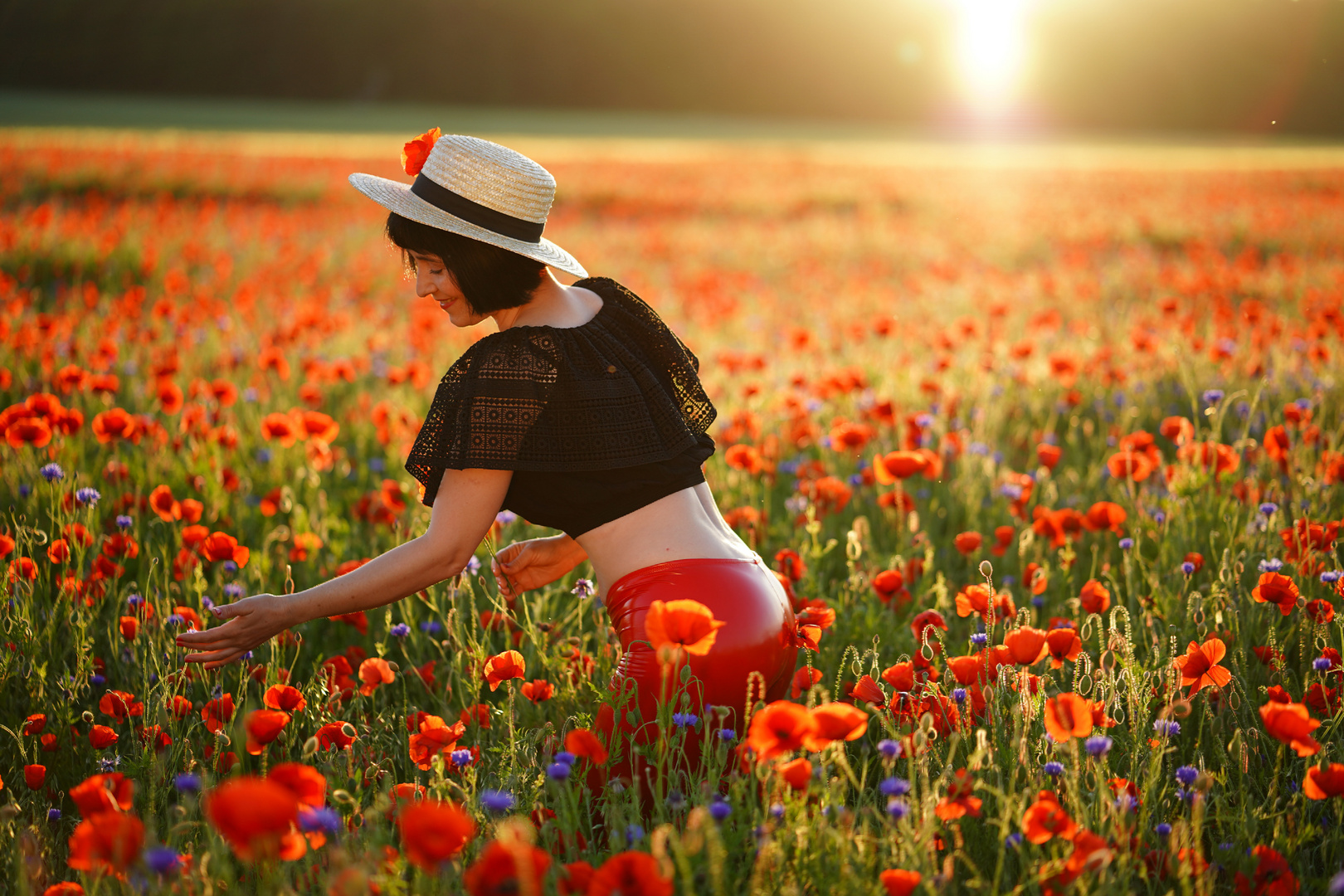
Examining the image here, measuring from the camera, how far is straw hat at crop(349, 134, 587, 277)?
232cm

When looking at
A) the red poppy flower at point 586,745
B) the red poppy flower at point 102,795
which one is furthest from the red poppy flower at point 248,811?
the red poppy flower at point 586,745

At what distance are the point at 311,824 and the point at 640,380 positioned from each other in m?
1.26

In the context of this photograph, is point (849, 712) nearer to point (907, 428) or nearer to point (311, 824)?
point (311, 824)

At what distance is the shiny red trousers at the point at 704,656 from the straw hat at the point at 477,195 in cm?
81

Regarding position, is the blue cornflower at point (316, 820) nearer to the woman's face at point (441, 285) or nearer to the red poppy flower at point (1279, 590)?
the woman's face at point (441, 285)

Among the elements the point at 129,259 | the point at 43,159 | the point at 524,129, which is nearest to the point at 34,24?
the point at 524,129

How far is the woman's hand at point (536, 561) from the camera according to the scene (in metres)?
2.63

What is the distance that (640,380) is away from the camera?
245cm

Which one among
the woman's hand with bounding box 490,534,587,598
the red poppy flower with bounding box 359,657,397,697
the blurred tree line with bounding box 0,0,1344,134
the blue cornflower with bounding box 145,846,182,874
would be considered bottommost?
the red poppy flower with bounding box 359,657,397,697

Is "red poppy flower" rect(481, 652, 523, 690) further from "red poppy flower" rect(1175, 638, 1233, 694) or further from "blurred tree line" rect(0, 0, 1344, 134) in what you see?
"blurred tree line" rect(0, 0, 1344, 134)

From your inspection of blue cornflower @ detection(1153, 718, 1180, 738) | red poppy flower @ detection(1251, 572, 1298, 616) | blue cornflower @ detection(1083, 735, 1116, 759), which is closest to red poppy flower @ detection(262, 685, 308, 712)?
blue cornflower @ detection(1083, 735, 1116, 759)

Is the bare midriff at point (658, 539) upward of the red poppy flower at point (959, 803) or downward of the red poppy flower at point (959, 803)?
upward

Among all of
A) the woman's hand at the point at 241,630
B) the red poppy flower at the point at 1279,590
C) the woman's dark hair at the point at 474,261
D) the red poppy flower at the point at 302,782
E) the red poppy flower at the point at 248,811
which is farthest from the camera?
the woman's dark hair at the point at 474,261

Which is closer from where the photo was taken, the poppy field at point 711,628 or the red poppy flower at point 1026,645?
the poppy field at point 711,628
